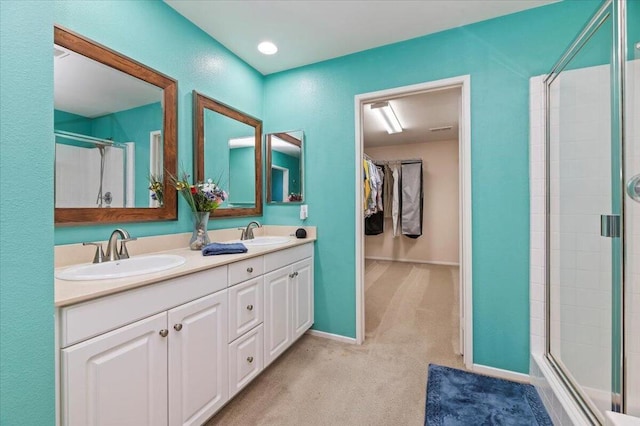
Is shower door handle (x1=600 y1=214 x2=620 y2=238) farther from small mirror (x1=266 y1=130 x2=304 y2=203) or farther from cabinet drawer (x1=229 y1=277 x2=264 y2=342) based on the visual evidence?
small mirror (x1=266 y1=130 x2=304 y2=203)

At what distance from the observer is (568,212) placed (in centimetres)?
168

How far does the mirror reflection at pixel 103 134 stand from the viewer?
1344 millimetres

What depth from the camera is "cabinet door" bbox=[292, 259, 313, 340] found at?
7.13ft

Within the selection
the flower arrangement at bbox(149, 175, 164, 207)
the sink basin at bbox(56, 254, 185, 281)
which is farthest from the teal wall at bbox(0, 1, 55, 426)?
the flower arrangement at bbox(149, 175, 164, 207)

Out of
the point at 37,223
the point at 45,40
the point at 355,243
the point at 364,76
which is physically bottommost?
the point at 355,243

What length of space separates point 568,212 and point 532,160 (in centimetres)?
39

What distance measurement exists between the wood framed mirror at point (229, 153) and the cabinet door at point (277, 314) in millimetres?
697

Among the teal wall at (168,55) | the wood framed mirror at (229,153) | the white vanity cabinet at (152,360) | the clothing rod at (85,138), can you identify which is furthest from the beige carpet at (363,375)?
the clothing rod at (85,138)

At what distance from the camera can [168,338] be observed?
120cm

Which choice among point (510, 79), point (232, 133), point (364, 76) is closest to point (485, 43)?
point (510, 79)

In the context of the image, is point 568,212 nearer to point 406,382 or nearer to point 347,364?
point 406,382

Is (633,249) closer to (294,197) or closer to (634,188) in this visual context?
(634,188)

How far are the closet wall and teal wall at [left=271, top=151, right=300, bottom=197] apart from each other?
A: 339 centimetres

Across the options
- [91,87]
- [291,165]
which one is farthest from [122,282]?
[291,165]
